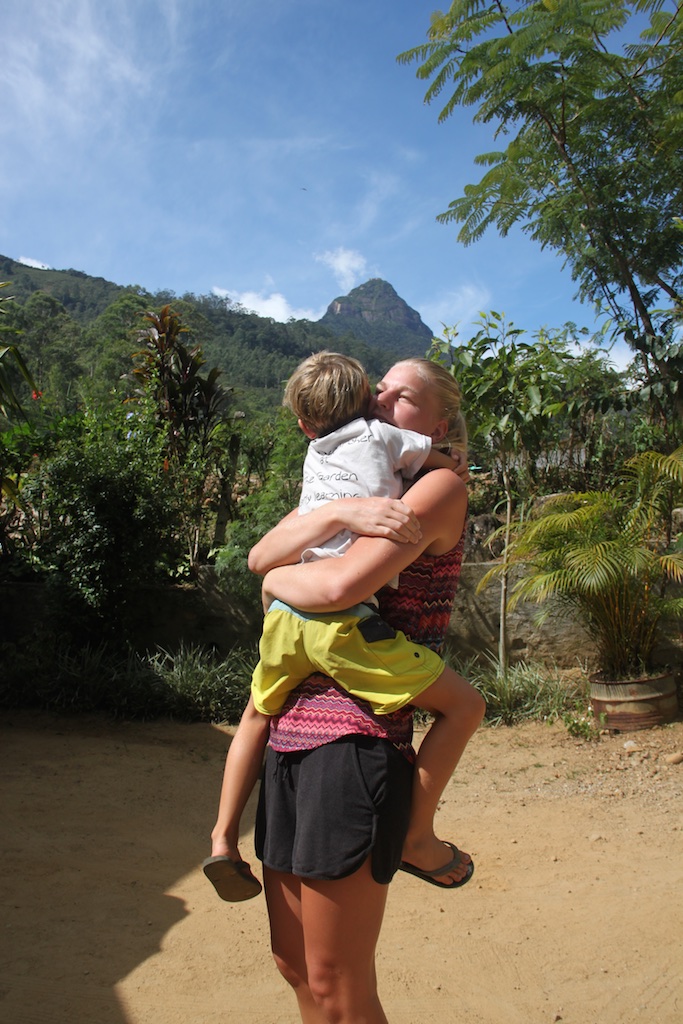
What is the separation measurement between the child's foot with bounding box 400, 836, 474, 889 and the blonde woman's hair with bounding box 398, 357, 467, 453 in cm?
87

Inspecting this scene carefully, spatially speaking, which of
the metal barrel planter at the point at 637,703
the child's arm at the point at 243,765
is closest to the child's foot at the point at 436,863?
the child's arm at the point at 243,765

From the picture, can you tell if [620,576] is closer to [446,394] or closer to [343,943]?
[446,394]

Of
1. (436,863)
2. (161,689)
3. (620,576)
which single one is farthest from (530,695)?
(436,863)

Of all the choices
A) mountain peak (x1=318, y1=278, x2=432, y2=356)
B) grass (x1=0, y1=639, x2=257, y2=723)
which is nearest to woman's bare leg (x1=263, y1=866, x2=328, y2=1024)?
grass (x1=0, y1=639, x2=257, y2=723)

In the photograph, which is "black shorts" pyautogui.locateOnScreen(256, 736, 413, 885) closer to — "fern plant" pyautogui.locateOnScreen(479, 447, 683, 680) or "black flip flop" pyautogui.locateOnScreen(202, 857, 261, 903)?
"black flip flop" pyautogui.locateOnScreen(202, 857, 261, 903)

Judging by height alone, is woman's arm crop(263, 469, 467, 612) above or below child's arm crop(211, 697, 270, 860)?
above

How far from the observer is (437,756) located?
5.15 ft

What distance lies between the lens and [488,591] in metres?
7.00

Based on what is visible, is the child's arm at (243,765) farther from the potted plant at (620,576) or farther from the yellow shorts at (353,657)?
the potted plant at (620,576)

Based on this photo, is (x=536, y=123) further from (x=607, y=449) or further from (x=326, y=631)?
(x=326, y=631)

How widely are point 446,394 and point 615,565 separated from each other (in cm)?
430

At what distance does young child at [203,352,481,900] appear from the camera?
4.92 ft

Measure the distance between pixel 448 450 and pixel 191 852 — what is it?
3400 millimetres

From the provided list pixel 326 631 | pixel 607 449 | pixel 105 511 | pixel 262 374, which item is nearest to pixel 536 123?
pixel 607 449
